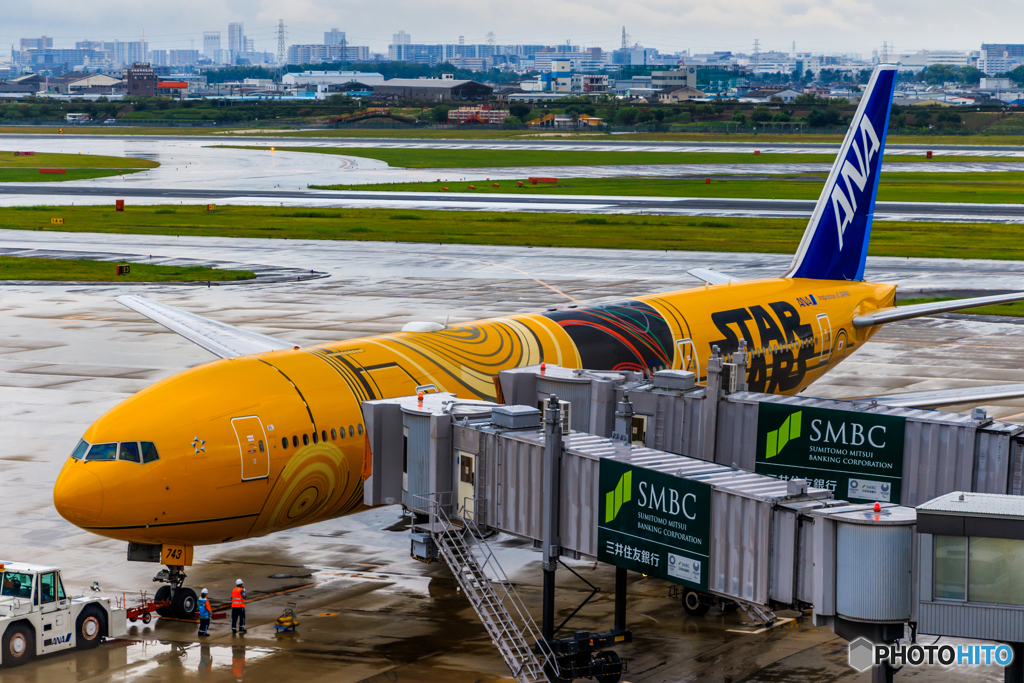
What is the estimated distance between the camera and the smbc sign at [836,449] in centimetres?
2527

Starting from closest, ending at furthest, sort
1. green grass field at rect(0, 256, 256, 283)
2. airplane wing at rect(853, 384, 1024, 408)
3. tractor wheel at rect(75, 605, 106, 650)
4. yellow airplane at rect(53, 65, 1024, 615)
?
1. yellow airplane at rect(53, 65, 1024, 615)
2. tractor wheel at rect(75, 605, 106, 650)
3. airplane wing at rect(853, 384, 1024, 408)
4. green grass field at rect(0, 256, 256, 283)

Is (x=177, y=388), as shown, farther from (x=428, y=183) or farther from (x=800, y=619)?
(x=428, y=183)

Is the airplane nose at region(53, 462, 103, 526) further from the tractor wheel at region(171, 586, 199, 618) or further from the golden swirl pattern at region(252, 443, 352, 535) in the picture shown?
the golden swirl pattern at region(252, 443, 352, 535)

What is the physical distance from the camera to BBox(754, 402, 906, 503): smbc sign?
25.3 m

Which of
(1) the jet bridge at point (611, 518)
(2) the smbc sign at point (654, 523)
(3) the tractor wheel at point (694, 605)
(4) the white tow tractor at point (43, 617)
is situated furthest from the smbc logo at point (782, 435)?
(4) the white tow tractor at point (43, 617)

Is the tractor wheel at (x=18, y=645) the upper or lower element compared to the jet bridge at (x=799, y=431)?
lower

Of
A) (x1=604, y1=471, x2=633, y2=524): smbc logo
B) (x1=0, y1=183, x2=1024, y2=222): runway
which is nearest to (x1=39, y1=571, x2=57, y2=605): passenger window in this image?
(x1=604, y1=471, x2=633, y2=524): smbc logo

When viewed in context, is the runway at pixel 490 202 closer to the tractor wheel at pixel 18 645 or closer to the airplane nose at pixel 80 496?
the airplane nose at pixel 80 496

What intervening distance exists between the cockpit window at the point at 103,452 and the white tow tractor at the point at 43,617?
92.1 inches

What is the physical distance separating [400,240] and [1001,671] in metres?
74.6

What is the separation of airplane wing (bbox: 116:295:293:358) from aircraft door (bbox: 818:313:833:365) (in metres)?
16.7

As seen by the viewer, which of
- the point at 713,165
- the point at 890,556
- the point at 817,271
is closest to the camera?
the point at 890,556

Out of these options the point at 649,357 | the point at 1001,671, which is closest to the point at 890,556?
the point at 1001,671

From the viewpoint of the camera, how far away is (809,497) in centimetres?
1969
